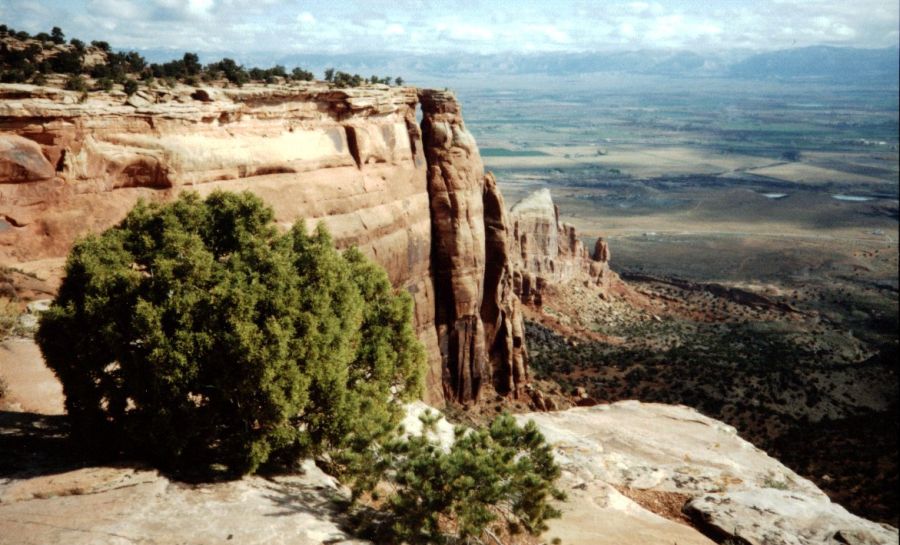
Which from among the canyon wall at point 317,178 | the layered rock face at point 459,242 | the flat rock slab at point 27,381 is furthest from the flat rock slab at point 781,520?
the flat rock slab at point 27,381

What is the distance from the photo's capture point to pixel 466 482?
16141mm

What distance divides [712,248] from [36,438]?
443 feet

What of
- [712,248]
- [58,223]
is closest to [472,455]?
[58,223]

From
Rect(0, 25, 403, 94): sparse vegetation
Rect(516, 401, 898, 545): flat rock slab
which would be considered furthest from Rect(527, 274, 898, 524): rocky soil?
Rect(0, 25, 403, 94): sparse vegetation

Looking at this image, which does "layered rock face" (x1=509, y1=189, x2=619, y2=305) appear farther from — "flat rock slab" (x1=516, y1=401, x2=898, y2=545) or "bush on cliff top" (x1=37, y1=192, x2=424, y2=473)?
"bush on cliff top" (x1=37, y1=192, x2=424, y2=473)

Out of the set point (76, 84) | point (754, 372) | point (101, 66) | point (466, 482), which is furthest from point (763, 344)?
point (76, 84)

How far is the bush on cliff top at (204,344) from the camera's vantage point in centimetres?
1703

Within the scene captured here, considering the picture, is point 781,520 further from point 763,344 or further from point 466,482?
point 763,344

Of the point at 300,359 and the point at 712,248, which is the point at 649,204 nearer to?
the point at 712,248

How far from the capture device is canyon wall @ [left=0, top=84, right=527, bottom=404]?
27062 millimetres

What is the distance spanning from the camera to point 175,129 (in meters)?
29.9

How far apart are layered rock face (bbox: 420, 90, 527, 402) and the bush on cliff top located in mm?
21661

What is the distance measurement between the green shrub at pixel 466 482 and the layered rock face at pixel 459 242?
23.9 m

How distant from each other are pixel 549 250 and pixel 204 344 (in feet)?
224
